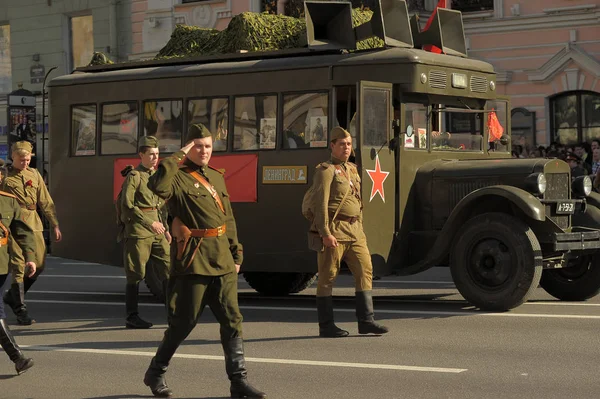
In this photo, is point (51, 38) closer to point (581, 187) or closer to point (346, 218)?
point (581, 187)

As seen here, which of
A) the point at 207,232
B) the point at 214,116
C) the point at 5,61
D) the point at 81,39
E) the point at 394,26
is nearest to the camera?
the point at 207,232

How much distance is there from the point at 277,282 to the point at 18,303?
362 cm

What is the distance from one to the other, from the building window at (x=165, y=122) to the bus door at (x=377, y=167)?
8.69 feet

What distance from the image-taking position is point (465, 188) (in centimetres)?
1366

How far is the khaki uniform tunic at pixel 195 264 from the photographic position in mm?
8742

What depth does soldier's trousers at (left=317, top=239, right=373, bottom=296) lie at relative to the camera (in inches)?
463

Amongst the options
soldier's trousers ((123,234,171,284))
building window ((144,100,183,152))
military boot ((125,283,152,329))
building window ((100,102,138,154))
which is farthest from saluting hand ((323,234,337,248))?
building window ((100,102,138,154))

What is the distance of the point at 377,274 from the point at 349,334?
1992 millimetres

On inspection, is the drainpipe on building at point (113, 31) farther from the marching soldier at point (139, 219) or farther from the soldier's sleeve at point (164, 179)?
the soldier's sleeve at point (164, 179)

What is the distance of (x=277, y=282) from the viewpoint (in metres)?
15.9

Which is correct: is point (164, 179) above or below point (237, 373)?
above

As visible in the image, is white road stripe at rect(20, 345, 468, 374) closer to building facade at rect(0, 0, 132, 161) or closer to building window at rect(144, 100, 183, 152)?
building window at rect(144, 100, 183, 152)

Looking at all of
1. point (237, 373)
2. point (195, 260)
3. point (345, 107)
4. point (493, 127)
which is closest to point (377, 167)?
point (345, 107)

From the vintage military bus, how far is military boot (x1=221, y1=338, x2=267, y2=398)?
15.5 ft
